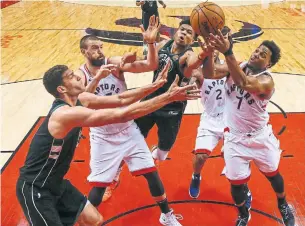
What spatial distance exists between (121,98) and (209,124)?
1583 mm

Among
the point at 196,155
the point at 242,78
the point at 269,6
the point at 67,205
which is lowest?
the point at 269,6

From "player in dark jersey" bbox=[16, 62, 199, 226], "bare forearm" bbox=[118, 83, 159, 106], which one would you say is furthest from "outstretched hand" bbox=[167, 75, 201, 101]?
"bare forearm" bbox=[118, 83, 159, 106]

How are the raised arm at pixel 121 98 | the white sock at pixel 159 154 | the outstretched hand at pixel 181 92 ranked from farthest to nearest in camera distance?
the white sock at pixel 159 154
the raised arm at pixel 121 98
the outstretched hand at pixel 181 92

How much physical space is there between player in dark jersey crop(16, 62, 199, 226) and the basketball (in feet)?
2.42

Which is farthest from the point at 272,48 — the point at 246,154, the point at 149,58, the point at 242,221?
the point at 242,221

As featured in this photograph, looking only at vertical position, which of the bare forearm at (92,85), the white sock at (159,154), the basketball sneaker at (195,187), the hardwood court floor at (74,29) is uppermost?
the bare forearm at (92,85)

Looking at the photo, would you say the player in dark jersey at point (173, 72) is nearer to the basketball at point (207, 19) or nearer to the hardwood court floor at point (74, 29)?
the basketball at point (207, 19)

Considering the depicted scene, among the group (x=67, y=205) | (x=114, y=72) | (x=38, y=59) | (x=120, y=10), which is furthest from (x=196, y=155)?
(x=120, y=10)

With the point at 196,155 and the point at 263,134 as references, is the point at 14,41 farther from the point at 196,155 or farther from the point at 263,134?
the point at 263,134

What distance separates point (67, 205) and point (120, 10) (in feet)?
46.5

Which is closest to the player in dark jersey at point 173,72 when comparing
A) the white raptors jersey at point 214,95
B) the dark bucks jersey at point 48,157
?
the white raptors jersey at point 214,95

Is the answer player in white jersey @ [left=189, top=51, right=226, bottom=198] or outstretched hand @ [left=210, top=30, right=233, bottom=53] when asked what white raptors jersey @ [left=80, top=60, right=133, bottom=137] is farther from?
outstretched hand @ [left=210, top=30, right=233, bottom=53]

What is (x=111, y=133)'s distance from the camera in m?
4.50

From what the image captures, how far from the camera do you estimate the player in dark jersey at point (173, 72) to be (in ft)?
15.6
